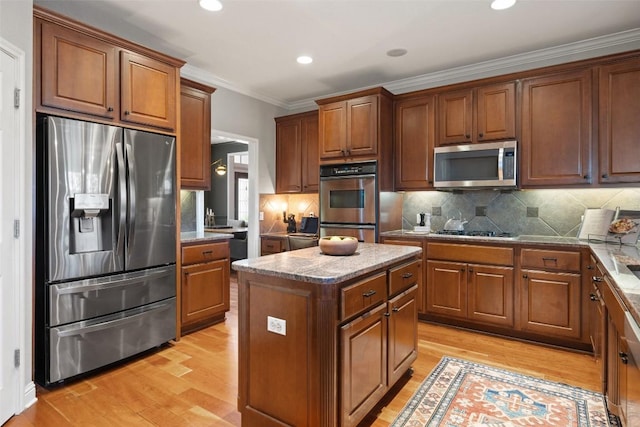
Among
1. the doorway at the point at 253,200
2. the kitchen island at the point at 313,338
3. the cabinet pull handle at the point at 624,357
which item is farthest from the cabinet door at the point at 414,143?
the cabinet pull handle at the point at 624,357

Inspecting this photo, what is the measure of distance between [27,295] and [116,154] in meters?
1.08

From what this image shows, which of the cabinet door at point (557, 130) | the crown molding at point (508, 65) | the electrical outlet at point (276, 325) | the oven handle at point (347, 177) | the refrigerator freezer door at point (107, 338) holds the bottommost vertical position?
the refrigerator freezer door at point (107, 338)

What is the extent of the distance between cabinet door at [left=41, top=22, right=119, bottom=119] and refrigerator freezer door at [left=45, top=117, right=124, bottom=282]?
0.46 ft

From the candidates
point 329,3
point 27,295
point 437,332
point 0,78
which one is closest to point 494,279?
point 437,332

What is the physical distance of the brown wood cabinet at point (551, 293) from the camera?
3025mm

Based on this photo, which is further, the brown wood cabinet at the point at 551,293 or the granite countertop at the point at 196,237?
the granite countertop at the point at 196,237

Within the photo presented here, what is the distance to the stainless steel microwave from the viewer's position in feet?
11.4

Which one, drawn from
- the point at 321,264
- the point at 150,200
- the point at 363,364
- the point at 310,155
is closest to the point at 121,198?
the point at 150,200

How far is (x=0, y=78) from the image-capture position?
6.55 ft

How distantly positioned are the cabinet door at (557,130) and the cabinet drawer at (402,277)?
5.80 feet

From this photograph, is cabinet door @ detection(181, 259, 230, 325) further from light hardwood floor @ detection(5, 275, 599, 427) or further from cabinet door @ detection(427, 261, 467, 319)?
cabinet door @ detection(427, 261, 467, 319)

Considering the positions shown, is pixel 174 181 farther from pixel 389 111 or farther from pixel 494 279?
pixel 494 279

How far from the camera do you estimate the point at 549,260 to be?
10.3 feet

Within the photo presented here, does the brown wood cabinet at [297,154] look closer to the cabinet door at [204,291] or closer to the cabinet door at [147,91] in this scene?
the cabinet door at [204,291]
